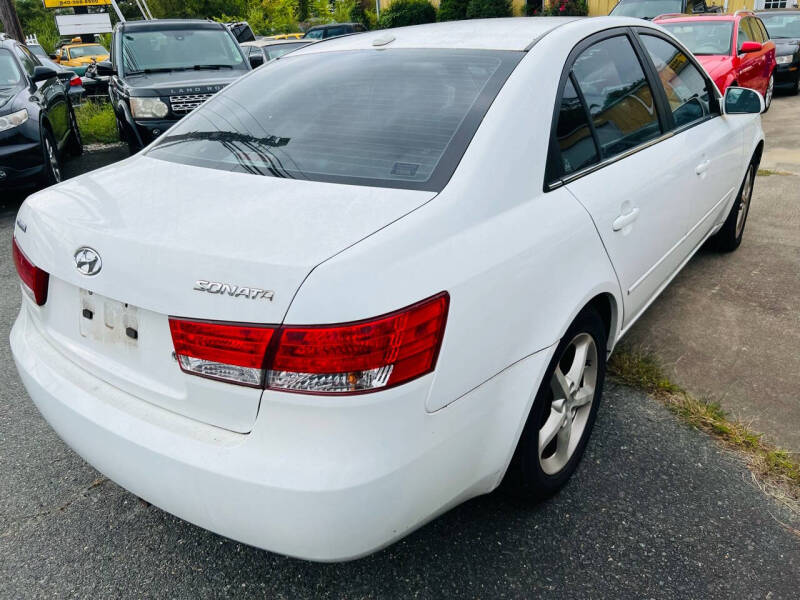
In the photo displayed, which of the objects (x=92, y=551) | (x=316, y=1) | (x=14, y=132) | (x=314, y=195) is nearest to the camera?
(x=314, y=195)

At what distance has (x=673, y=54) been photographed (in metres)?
3.39

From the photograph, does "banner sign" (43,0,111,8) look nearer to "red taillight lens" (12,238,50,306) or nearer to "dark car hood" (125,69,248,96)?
"dark car hood" (125,69,248,96)

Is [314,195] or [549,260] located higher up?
[314,195]

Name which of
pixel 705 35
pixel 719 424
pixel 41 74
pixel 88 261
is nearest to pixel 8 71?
pixel 41 74

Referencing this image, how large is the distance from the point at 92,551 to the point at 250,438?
1041 mm

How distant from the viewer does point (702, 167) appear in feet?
10.7

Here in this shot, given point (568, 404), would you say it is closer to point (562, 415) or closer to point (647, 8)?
point (562, 415)

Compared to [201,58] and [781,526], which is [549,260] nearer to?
[781,526]

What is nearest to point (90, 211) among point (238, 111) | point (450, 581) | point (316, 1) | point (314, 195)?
point (314, 195)

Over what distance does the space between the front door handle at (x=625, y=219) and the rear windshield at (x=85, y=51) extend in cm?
2378

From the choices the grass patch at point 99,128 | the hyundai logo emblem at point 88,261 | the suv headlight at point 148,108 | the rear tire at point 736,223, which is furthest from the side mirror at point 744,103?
the grass patch at point 99,128

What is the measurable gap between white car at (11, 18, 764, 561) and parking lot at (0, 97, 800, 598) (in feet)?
0.67

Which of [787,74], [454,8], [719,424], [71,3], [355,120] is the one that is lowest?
[787,74]

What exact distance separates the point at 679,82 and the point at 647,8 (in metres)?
10.1
